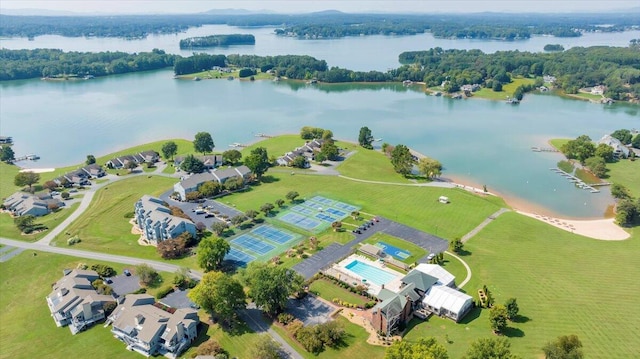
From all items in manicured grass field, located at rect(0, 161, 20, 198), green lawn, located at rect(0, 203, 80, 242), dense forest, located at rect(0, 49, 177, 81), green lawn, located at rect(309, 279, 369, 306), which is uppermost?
dense forest, located at rect(0, 49, 177, 81)

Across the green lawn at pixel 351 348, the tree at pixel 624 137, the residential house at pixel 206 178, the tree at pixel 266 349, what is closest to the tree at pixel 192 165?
the residential house at pixel 206 178

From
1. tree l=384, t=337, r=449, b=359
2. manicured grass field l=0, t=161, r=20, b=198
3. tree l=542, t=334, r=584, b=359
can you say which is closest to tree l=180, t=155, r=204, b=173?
manicured grass field l=0, t=161, r=20, b=198

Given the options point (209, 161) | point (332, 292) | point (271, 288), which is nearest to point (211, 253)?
point (271, 288)

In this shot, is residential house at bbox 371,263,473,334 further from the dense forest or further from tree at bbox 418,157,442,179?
the dense forest

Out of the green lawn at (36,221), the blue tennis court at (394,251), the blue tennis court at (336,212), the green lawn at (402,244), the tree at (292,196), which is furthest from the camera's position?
the tree at (292,196)

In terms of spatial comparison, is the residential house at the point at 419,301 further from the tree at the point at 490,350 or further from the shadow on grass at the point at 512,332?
the tree at the point at 490,350

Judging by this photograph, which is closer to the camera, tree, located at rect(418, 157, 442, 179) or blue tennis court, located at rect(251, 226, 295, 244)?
blue tennis court, located at rect(251, 226, 295, 244)
